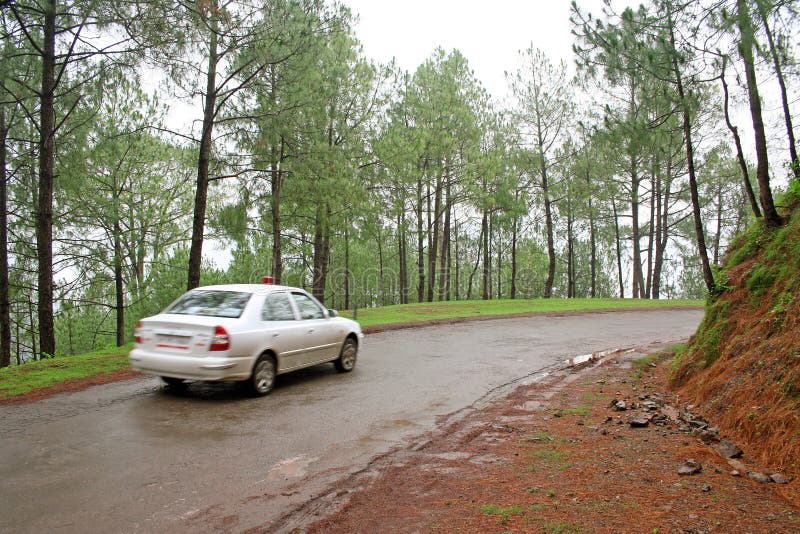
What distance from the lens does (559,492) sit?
4.25 metres

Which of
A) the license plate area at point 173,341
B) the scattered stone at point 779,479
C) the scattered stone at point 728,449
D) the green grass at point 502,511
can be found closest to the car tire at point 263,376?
the license plate area at point 173,341

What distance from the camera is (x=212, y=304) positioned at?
316 inches

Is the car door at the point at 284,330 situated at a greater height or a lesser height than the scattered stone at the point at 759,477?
greater

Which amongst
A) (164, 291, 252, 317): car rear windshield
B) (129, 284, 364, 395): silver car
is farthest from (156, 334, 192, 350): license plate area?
(164, 291, 252, 317): car rear windshield

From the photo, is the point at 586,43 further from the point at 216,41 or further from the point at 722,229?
the point at 722,229

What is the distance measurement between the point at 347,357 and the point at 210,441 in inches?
177

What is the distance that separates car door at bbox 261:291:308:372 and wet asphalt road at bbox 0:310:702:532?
1.67 ft

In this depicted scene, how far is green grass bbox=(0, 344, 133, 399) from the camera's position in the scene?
27.2 ft

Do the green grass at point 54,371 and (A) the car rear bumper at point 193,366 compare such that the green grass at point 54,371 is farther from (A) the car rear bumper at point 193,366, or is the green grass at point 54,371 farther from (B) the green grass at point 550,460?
(B) the green grass at point 550,460

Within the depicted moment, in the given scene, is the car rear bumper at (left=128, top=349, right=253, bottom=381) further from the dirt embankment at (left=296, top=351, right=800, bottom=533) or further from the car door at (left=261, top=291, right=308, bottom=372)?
the dirt embankment at (left=296, top=351, right=800, bottom=533)

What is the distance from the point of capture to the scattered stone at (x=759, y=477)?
4.27m

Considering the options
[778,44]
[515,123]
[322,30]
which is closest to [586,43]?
[778,44]

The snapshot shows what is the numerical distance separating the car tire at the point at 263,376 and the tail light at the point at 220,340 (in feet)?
2.08

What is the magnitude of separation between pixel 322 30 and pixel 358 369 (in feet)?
32.5
